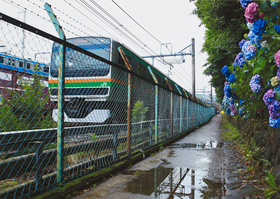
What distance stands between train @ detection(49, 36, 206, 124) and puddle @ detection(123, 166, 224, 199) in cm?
132

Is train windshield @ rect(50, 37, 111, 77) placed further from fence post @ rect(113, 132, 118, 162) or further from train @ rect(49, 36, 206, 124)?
fence post @ rect(113, 132, 118, 162)

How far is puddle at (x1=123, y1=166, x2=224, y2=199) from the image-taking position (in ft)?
11.4

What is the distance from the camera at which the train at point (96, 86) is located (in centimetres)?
444

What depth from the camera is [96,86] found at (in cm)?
731

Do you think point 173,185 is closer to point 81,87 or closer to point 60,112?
point 60,112

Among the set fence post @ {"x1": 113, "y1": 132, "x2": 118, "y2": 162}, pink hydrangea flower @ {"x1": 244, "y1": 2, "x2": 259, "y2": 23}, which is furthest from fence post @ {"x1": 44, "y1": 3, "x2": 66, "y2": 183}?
pink hydrangea flower @ {"x1": 244, "y1": 2, "x2": 259, "y2": 23}

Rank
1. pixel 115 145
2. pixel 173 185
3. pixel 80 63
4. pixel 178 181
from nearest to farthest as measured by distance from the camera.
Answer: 1. pixel 173 185
2. pixel 178 181
3. pixel 115 145
4. pixel 80 63

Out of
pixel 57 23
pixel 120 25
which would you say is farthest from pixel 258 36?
pixel 120 25

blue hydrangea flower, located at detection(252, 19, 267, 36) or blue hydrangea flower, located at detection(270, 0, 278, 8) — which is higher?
blue hydrangea flower, located at detection(270, 0, 278, 8)

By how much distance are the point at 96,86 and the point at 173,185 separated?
428 centimetres

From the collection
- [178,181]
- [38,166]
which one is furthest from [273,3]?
[38,166]

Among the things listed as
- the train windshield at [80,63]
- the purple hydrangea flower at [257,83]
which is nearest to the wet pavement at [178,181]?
the purple hydrangea flower at [257,83]

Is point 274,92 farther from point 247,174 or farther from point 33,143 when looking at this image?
point 33,143

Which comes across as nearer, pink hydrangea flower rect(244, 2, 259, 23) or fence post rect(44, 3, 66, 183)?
pink hydrangea flower rect(244, 2, 259, 23)
